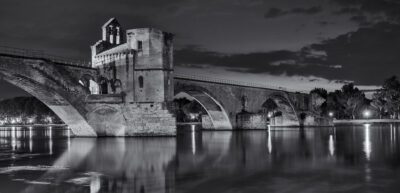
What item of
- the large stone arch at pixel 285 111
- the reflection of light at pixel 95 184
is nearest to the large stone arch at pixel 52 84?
the reflection of light at pixel 95 184

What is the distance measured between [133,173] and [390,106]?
3379 inches

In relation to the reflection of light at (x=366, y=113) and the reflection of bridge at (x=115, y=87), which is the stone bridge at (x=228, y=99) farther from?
the reflection of light at (x=366, y=113)

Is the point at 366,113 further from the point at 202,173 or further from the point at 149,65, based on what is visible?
the point at 202,173

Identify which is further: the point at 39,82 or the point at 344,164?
the point at 39,82

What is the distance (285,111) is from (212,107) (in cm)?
2375

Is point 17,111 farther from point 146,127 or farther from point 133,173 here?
point 133,173

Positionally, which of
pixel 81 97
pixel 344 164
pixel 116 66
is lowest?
pixel 344 164

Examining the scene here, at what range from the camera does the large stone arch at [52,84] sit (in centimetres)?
2902

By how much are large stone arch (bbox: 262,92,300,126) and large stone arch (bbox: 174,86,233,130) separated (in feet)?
45.3

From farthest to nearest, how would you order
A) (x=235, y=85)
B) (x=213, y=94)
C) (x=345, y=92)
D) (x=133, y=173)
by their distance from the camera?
1. (x=345, y=92)
2. (x=235, y=85)
3. (x=213, y=94)
4. (x=133, y=173)

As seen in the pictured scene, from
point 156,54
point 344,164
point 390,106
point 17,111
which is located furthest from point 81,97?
point 17,111

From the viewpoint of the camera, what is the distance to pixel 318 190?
36.2 feet

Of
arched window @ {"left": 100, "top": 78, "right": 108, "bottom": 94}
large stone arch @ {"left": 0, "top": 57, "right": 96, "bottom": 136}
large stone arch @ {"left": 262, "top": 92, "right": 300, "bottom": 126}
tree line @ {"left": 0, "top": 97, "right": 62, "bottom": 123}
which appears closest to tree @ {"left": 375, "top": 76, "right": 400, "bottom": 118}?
large stone arch @ {"left": 262, "top": 92, "right": 300, "bottom": 126}

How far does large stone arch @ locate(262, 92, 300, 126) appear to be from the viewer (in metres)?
68.1
